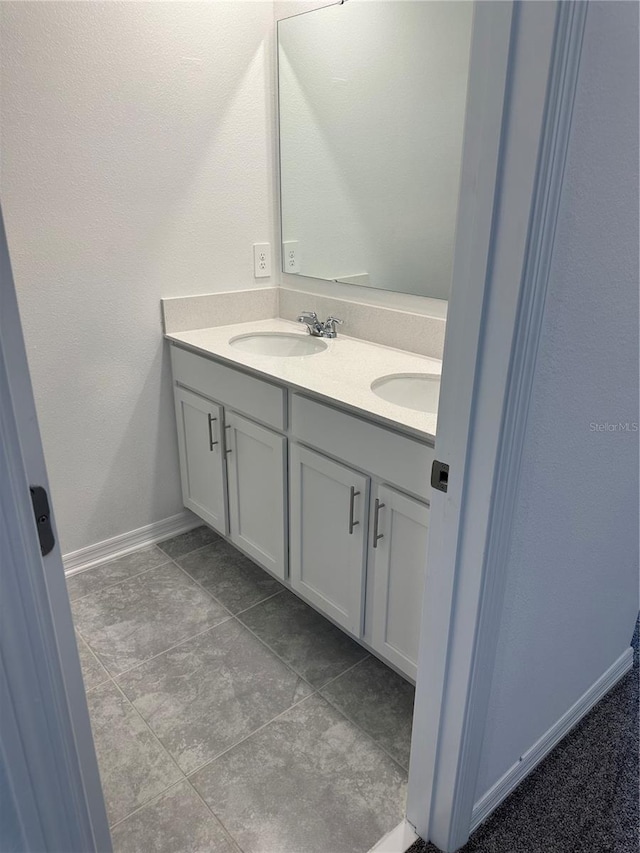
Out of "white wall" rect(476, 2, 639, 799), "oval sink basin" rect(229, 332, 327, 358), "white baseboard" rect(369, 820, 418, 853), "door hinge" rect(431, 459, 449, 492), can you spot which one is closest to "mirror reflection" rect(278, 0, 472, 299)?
"oval sink basin" rect(229, 332, 327, 358)

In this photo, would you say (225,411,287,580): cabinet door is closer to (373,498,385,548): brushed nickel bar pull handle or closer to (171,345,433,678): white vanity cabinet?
(171,345,433,678): white vanity cabinet

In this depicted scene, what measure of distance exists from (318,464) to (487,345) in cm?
88

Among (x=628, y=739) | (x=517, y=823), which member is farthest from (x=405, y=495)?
(x=628, y=739)

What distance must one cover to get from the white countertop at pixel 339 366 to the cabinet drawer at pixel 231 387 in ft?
0.15

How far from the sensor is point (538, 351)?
0.97 meters

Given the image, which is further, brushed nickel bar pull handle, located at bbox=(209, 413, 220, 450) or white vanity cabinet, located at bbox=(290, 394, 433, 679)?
brushed nickel bar pull handle, located at bbox=(209, 413, 220, 450)

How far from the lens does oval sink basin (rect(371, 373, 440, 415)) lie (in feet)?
5.99

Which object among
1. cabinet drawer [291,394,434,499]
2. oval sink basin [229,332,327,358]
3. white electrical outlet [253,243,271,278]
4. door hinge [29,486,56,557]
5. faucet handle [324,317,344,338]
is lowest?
cabinet drawer [291,394,434,499]

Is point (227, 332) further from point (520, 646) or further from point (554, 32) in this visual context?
point (554, 32)

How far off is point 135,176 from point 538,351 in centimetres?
162

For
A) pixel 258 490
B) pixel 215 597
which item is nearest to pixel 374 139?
pixel 258 490

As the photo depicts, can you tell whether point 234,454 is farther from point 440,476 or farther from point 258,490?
point 440,476

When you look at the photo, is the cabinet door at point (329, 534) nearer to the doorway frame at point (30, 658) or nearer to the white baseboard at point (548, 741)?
the white baseboard at point (548, 741)

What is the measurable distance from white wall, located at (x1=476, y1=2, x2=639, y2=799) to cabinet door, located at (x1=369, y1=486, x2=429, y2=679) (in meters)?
0.30
